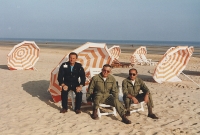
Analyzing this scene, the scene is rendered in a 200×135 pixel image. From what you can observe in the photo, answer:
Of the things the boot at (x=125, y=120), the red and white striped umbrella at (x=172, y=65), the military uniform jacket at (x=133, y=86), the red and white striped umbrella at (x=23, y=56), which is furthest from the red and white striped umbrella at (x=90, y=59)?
the red and white striped umbrella at (x=23, y=56)

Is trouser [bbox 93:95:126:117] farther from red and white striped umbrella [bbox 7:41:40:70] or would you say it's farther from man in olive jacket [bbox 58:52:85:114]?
red and white striped umbrella [bbox 7:41:40:70]

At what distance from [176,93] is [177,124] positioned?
10.3 feet

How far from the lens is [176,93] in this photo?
8461 mm

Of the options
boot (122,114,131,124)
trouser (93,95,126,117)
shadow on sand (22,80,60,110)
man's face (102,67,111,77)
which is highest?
man's face (102,67,111,77)

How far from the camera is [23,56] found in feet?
43.3

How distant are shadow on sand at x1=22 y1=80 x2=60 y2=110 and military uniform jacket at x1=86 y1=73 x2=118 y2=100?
4.09ft

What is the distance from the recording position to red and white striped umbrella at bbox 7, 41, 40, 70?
13.0m

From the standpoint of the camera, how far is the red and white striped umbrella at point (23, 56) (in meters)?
13.0

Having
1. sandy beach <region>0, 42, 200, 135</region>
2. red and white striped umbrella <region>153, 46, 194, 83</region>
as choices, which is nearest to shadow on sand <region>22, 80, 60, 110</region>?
sandy beach <region>0, 42, 200, 135</region>

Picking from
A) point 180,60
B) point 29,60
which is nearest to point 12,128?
point 180,60

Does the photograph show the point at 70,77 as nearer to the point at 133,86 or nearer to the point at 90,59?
the point at 133,86

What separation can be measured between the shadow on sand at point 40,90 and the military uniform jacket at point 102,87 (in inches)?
49.0

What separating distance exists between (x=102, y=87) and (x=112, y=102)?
387 millimetres

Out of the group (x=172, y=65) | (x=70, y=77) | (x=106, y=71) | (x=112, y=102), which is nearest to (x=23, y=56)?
(x=172, y=65)
